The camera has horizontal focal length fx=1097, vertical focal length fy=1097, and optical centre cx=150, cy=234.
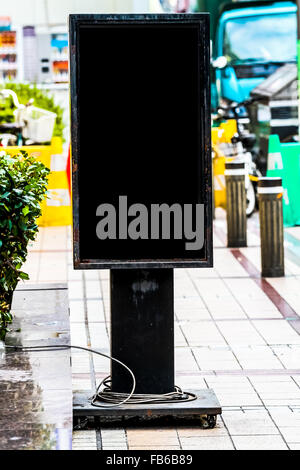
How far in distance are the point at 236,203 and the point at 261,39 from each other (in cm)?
806

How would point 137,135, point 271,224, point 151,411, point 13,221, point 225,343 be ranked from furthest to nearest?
point 271,224, point 225,343, point 13,221, point 151,411, point 137,135

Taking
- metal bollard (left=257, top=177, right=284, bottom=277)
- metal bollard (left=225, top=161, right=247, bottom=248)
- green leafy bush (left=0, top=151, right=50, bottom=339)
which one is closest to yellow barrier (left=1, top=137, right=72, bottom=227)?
metal bollard (left=225, top=161, right=247, bottom=248)

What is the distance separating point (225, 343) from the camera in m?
7.69

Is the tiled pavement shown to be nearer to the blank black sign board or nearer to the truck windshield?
the blank black sign board

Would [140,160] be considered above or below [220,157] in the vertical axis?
below

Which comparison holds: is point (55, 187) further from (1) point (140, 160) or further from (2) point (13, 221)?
(1) point (140, 160)

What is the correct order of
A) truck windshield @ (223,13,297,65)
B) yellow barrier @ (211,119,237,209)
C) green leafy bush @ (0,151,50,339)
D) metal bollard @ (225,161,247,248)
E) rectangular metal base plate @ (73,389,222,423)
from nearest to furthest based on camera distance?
rectangular metal base plate @ (73,389,222,423), green leafy bush @ (0,151,50,339), metal bollard @ (225,161,247,248), yellow barrier @ (211,119,237,209), truck windshield @ (223,13,297,65)

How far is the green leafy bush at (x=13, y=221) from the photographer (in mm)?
6195

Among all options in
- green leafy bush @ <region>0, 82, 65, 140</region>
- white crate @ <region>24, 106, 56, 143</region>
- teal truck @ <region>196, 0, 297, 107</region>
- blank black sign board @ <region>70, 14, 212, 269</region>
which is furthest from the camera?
teal truck @ <region>196, 0, 297, 107</region>

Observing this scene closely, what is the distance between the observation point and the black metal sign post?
5.45m

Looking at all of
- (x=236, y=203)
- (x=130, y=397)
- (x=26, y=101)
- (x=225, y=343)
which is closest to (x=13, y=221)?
(x=130, y=397)

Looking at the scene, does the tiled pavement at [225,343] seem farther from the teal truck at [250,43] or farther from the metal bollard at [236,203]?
the teal truck at [250,43]
